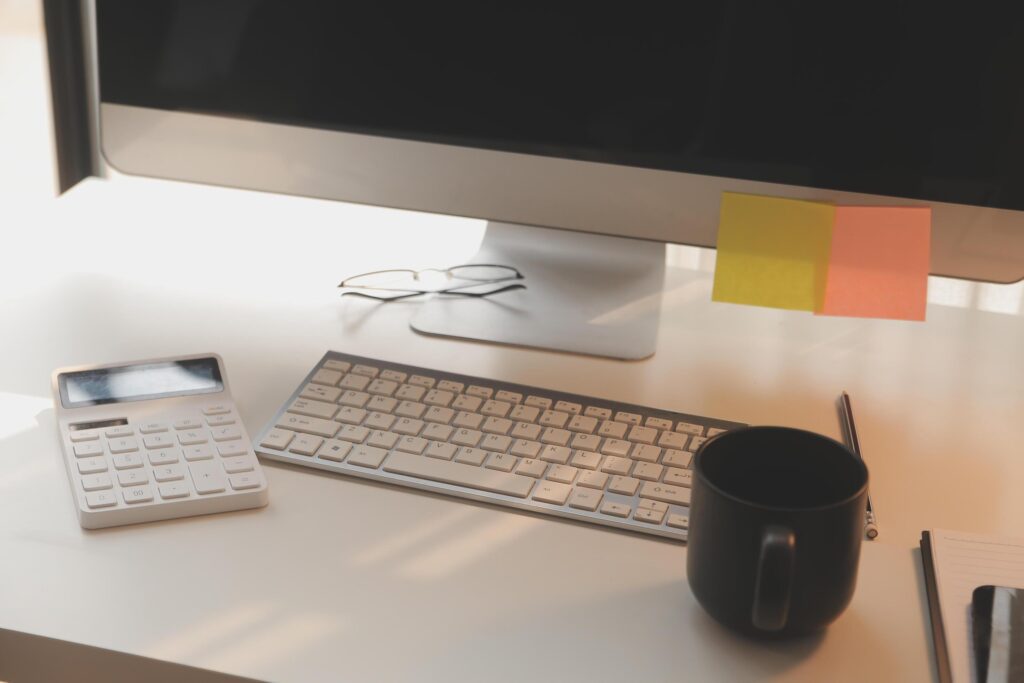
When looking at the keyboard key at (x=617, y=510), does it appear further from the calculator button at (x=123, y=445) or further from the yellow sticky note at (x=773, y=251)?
the calculator button at (x=123, y=445)

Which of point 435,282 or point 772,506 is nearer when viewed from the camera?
point 772,506

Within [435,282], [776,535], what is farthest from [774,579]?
[435,282]

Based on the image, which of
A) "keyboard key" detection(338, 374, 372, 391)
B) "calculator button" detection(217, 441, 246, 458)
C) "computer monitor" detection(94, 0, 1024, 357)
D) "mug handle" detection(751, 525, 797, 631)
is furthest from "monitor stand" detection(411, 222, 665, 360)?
"mug handle" detection(751, 525, 797, 631)

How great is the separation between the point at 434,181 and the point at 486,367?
15cm

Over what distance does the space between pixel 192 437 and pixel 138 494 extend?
6cm

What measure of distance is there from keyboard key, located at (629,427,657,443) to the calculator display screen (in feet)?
0.91

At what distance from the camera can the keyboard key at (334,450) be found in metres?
0.66

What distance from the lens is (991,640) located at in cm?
52

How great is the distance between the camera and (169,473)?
62 cm

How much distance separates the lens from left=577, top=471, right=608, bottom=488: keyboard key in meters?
0.64

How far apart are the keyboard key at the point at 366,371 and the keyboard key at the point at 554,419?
124 millimetres

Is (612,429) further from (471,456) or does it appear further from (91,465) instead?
(91,465)

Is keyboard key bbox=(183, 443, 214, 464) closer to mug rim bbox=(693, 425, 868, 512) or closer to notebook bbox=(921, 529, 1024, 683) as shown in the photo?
mug rim bbox=(693, 425, 868, 512)

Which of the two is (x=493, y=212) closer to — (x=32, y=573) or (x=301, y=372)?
(x=301, y=372)
